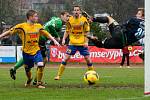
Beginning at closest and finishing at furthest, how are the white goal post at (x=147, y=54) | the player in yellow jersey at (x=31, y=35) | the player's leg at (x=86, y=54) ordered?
the white goal post at (x=147, y=54) < the player in yellow jersey at (x=31, y=35) < the player's leg at (x=86, y=54)

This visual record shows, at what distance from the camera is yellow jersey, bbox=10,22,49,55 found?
14.2 meters

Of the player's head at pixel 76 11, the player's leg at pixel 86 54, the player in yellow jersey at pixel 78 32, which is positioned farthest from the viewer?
the player's leg at pixel 86 54

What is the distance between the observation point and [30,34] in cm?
1416

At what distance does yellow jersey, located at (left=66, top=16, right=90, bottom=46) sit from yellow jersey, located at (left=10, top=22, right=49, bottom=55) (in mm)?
1849

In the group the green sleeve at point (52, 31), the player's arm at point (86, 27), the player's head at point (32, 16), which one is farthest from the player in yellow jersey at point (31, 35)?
the player's arm at point (86, 27)

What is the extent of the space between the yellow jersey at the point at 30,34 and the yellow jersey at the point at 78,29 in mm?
1849

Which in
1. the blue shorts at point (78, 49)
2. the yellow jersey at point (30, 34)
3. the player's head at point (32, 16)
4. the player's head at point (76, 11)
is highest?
the player's head at point (76, 11)

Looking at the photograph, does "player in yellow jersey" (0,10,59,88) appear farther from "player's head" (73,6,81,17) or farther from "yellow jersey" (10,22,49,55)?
"player's head" (73,6,81,17)

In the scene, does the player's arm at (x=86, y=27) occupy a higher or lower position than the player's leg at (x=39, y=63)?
higher

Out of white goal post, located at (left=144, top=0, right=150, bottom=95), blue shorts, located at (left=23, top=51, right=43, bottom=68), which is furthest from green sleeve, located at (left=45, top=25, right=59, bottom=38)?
white goal post, located at (left=144, top=0, right=150, bottom=95)

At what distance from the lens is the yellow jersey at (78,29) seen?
51.8ft

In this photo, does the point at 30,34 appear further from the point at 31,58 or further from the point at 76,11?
the point at 76,11

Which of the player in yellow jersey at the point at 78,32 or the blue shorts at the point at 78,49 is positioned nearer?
the player in yellow jersey at the point at 78,32

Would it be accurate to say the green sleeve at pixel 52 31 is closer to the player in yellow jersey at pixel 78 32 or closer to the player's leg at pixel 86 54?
the player in yellow jersey at pixel 78 32
